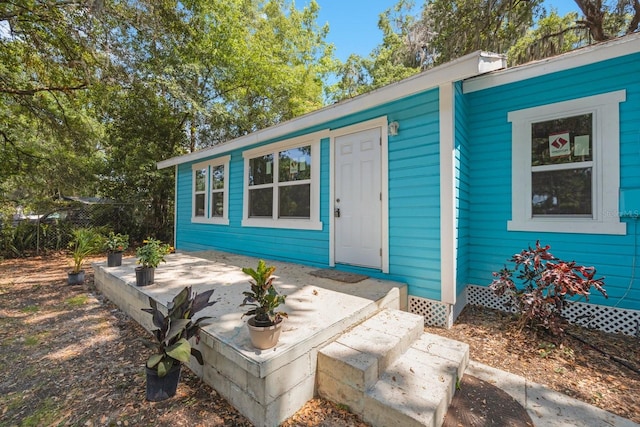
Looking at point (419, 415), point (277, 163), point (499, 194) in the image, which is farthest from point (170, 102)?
point (419, 415)

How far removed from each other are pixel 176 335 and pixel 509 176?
159 inches

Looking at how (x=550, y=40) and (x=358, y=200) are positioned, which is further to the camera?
(x=550, y=40)

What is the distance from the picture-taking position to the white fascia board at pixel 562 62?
2775mm

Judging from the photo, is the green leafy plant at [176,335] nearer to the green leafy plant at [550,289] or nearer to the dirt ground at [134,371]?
the dirt ground at [134,371]

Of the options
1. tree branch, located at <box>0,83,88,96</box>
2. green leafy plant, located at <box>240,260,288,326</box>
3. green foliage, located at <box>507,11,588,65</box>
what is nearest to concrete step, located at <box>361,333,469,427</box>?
green leafy plant, located at <box>240,260,288,326</box>

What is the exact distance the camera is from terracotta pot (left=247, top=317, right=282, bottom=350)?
1863 millimetres

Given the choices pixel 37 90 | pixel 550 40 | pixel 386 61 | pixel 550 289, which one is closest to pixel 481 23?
pixel 550 40

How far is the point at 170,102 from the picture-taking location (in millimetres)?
10820

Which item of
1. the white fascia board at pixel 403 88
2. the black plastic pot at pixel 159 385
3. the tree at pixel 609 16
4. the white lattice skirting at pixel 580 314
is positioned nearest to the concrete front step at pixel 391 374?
the white lattice skirting at pixel 580 314

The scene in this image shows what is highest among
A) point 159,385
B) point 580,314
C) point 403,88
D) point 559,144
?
point 403,88

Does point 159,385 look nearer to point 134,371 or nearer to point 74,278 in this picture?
point 134,371

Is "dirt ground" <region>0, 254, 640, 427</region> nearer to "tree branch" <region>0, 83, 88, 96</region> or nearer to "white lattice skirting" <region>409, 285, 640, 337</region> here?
"white lattice skirting" <region>409, 285, 640, 337</region>

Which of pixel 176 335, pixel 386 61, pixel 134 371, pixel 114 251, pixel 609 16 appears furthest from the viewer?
pixel 386 61

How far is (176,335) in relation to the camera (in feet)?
6.55
